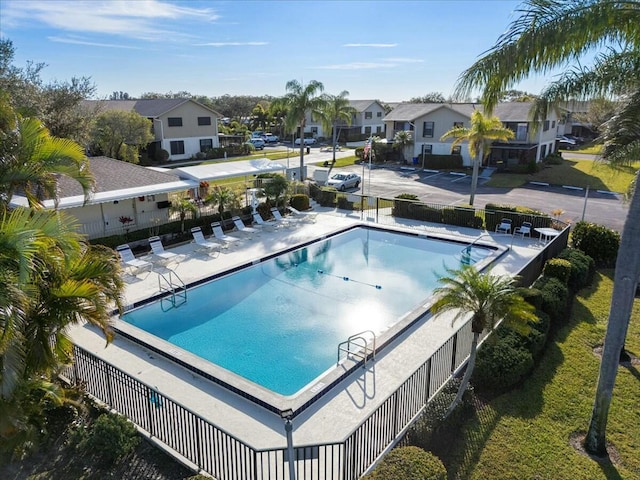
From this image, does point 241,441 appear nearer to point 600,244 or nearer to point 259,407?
point 259,407

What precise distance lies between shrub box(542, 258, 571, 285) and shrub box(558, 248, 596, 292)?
0.42m

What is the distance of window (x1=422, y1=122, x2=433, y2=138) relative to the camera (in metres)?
44.4

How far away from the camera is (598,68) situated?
898 centimetres

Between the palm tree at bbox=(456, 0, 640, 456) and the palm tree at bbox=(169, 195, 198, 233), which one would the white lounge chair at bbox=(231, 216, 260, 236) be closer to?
the palm tree at bbox=(169, 195, 198, 233)

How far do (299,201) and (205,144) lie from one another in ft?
91.6

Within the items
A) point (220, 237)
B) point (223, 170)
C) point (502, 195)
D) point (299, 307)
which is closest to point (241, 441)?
point (299, 307)

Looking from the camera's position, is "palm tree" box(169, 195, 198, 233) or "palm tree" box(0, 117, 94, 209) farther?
"palm tree" box(169, 195, 198, 233)

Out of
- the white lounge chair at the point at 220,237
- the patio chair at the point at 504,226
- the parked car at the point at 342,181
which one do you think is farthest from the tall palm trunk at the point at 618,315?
the parked car at the point at 342,181

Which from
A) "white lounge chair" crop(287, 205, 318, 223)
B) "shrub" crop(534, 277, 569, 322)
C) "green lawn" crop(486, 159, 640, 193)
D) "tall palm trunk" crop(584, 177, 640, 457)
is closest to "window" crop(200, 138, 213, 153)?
"white lounge chair" crop(287, 205, 318, 223)

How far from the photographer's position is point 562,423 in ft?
28.7

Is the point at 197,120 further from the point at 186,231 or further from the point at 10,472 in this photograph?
the point at 10,472

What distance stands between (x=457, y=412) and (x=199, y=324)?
318 inches

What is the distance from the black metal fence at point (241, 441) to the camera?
7.10 m

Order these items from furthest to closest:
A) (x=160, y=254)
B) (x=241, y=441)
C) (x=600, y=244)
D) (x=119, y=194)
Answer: (x=119, y=194) < (x=600, y=244) < (x=160, y=254) < (x=241, y=441)
